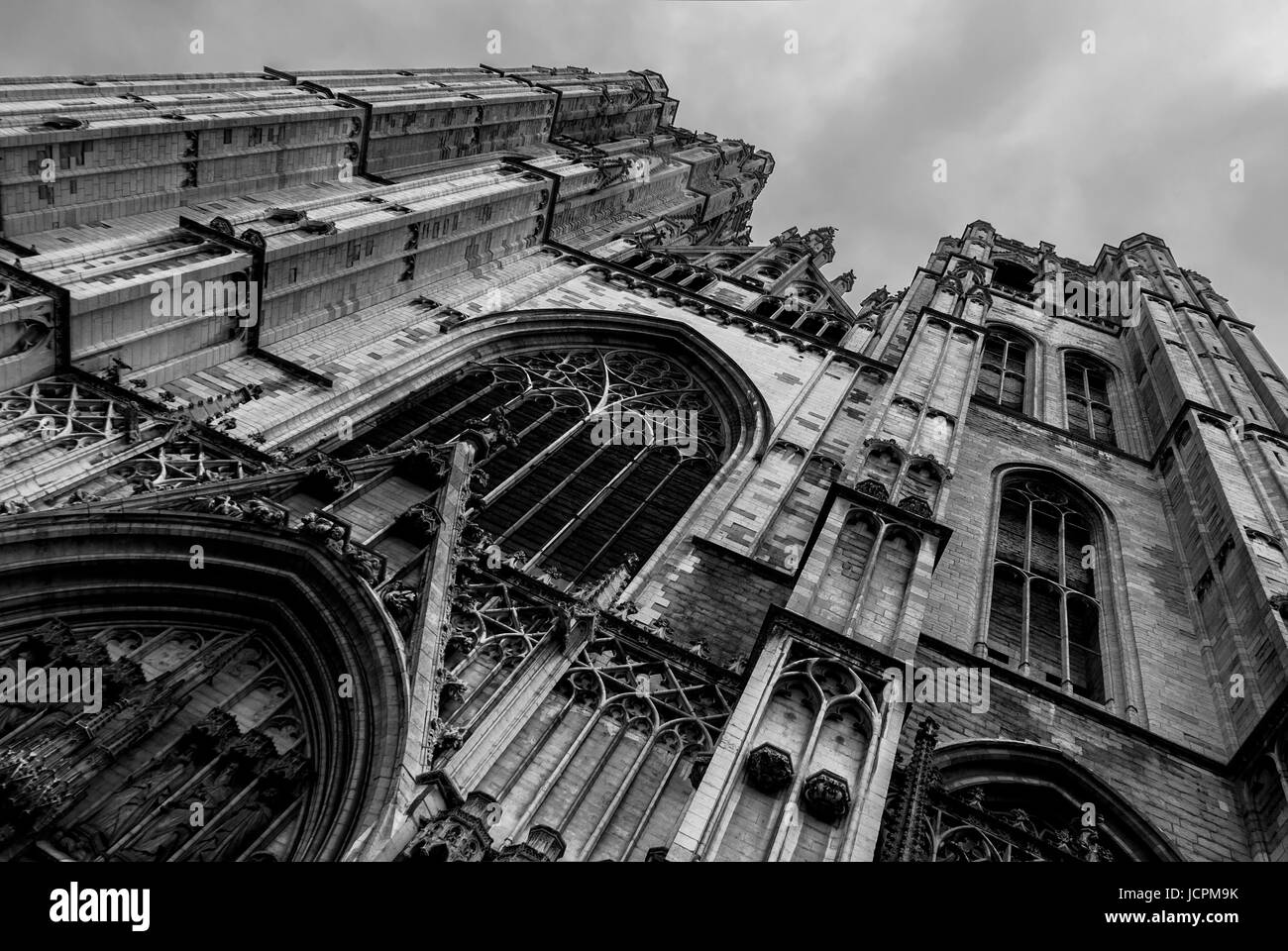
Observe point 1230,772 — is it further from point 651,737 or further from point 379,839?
point 379,839

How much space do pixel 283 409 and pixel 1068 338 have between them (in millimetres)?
21036

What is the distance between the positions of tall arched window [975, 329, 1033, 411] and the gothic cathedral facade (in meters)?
0.21

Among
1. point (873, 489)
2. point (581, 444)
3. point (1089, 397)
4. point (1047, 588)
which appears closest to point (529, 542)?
point (581, 444)

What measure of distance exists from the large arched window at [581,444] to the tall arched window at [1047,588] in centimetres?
486

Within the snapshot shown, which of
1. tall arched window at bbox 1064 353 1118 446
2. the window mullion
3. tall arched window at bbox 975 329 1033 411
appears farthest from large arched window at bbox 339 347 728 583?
tall arched window at bbox 1064 353 1118 446

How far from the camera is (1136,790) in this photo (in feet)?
37.9

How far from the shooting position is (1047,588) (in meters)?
16.1

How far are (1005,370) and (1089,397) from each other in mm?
1989

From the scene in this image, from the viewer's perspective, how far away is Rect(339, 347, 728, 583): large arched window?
14492 mm

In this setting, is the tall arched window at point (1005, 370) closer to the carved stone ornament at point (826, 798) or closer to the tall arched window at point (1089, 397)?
the tall arched window at point (1089, 397)

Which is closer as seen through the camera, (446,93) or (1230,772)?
(1230,772)

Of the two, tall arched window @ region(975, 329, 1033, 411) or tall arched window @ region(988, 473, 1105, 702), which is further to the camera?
tall arched window @ region(975, 329, 1033, 411)

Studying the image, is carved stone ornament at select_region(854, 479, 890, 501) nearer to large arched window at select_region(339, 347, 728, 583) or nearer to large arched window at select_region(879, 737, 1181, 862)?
large arched window at select_region(879, 737, 1181, 862)
